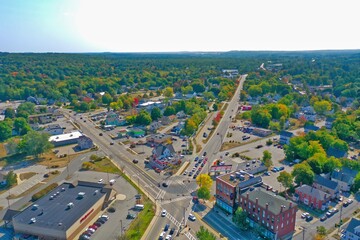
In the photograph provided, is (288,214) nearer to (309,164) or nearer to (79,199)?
(309,164)

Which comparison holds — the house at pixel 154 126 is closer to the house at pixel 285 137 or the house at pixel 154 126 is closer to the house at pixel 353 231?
the house at pixel 285 137

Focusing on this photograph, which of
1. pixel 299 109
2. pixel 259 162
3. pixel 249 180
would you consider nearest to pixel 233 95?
pixel 299 109

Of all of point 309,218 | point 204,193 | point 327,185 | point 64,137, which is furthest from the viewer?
point 64,137

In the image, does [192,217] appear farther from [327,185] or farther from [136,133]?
[136,133]

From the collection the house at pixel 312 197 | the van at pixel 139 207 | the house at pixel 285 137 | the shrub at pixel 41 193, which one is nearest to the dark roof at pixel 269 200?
the house at pixel 312 197

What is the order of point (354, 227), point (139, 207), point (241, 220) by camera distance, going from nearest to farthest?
point (354, 227) → point (241, 220) → point (139, 207)

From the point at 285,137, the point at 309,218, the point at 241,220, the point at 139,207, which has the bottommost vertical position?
the point at 309,218

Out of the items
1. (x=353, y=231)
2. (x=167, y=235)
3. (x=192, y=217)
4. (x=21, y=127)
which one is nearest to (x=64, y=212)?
(x=167, y=235)
